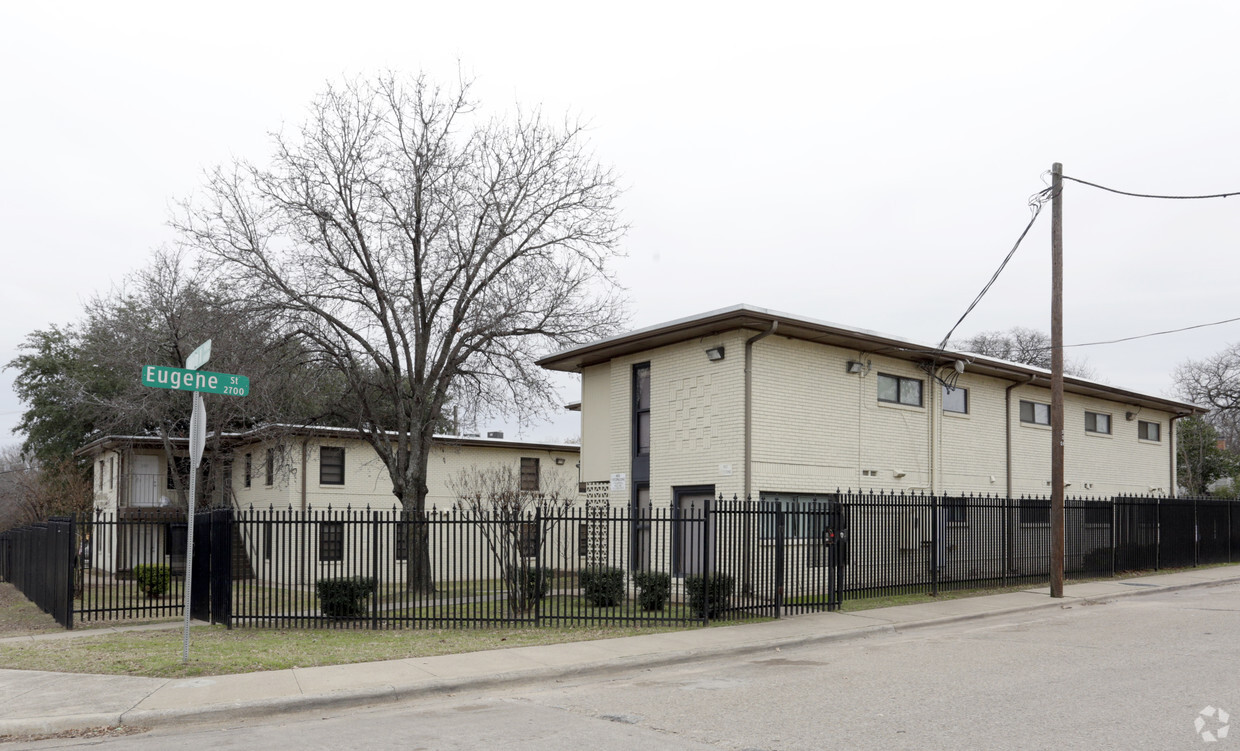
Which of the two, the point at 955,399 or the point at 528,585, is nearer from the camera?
the point at 528,585

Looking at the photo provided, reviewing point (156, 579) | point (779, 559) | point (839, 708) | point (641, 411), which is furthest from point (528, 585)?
point (156, 579)

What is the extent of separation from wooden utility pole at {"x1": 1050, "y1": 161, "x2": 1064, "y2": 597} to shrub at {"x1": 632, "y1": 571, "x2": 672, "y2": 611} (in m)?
8.22

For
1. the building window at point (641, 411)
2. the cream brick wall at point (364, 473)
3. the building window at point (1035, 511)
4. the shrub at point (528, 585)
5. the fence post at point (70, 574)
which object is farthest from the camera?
the cream brick wall at point (364, 473)

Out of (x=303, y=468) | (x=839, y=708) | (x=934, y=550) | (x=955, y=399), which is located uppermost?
(x=955, y=399)

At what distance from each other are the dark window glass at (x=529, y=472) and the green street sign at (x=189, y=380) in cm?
2207

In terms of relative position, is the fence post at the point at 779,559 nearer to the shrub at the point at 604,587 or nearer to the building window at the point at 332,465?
the shrub at the point at 604,587

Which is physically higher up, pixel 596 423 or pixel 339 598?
pixel 596 423

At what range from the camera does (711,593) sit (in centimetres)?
1509

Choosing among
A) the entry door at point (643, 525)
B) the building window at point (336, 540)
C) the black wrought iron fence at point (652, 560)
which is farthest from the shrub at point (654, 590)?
the building window at point (336, 540)

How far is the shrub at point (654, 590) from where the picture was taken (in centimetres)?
1573

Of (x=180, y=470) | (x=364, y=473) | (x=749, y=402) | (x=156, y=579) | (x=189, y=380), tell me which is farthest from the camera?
(x=180, y=470)

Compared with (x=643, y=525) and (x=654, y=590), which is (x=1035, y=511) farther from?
(x=654, y=590)

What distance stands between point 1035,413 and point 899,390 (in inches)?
252

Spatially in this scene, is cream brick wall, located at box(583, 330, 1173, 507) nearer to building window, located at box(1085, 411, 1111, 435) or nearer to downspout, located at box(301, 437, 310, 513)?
building window, located at box(1085, 411, 1111, 435)
